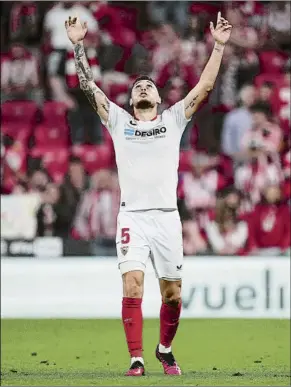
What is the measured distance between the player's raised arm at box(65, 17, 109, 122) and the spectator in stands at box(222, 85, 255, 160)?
970 cm

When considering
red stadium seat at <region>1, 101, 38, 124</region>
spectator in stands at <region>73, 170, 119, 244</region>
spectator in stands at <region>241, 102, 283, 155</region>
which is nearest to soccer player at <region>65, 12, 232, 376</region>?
spectator in stands at <region>73, 170, 119, 244</region>

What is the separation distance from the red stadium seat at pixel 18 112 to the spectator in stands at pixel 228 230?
14.8 feet

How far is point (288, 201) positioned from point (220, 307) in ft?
8.59

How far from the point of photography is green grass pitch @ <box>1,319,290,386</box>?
26.1 ft

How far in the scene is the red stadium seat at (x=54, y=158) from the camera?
18.4 m

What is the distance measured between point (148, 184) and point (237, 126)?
10351 mm

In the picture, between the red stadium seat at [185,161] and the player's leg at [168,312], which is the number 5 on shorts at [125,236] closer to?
the player's leg at [168,312]

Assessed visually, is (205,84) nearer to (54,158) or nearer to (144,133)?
(144,133)

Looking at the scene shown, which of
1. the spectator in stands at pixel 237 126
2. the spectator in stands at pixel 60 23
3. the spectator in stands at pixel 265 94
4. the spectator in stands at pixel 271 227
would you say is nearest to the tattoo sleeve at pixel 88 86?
the spectator in stands at pixel 271 227

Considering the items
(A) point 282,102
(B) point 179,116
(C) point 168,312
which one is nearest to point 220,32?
(B) point 179,116

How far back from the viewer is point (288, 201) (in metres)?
16.6

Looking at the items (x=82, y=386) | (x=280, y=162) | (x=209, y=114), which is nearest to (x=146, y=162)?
(x=82, y=386)

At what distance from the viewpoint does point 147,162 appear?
8383 millimetres

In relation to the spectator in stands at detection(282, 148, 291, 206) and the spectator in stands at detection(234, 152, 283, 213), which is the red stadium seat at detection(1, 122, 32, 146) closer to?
the spectator in stands at detection(234, 152, 283, 213)
